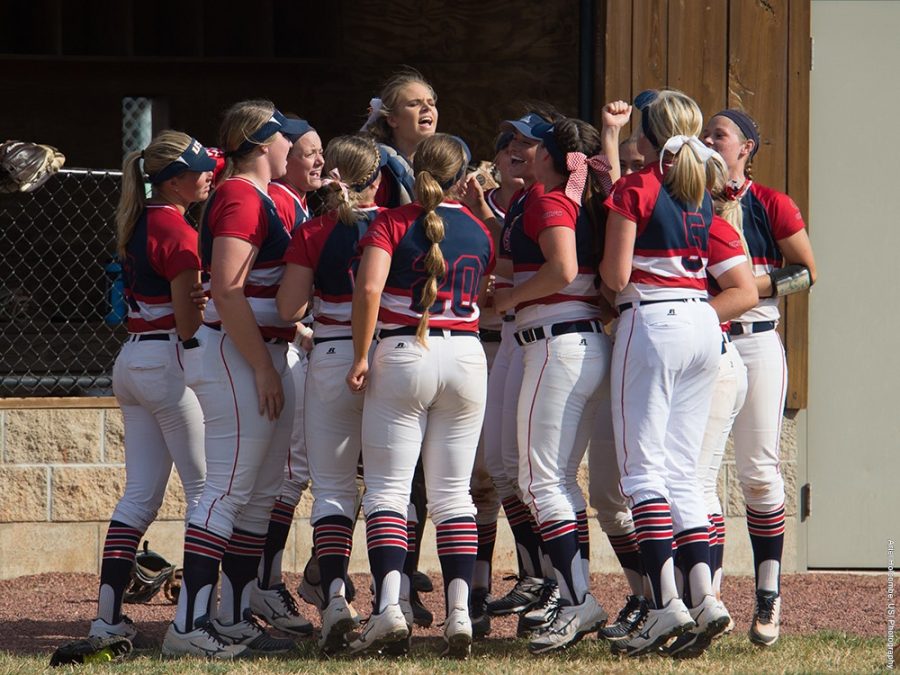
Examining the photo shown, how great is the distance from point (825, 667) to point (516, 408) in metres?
1.36

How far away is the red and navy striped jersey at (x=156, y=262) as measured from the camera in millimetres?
4820

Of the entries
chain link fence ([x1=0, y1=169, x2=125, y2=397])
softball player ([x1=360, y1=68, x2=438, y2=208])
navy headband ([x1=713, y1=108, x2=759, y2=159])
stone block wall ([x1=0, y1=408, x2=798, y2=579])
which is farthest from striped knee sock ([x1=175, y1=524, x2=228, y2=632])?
chain link fence ([x1=0, y1=169, x2=125, y2=397])

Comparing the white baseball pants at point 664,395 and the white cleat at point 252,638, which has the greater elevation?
the white baseball pants at point 664,395

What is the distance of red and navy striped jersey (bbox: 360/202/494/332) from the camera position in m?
4.61

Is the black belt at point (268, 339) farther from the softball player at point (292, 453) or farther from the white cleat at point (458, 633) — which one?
the white cleat at point (458, 633)

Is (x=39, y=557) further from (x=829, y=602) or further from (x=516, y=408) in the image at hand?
(x=829, y=602)

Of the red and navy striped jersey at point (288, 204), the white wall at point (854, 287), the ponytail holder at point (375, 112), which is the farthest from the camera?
the white wall at point (854, 287)

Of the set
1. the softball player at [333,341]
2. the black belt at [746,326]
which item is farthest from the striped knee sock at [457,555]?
the black belt at [746,326]

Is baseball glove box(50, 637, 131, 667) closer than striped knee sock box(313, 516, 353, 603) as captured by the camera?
Yes

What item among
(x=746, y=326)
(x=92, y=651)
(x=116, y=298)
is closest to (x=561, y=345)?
(x=746, y=326)

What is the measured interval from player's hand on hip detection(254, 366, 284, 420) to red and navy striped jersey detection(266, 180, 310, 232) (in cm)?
53

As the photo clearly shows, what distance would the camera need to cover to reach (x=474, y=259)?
184 inches

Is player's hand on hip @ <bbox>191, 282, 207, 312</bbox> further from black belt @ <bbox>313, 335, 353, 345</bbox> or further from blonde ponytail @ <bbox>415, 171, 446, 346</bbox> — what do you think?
blonde ponytail @ <bbox>415, 171, 446, 346</bbox>

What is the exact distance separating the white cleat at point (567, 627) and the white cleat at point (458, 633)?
231mm
